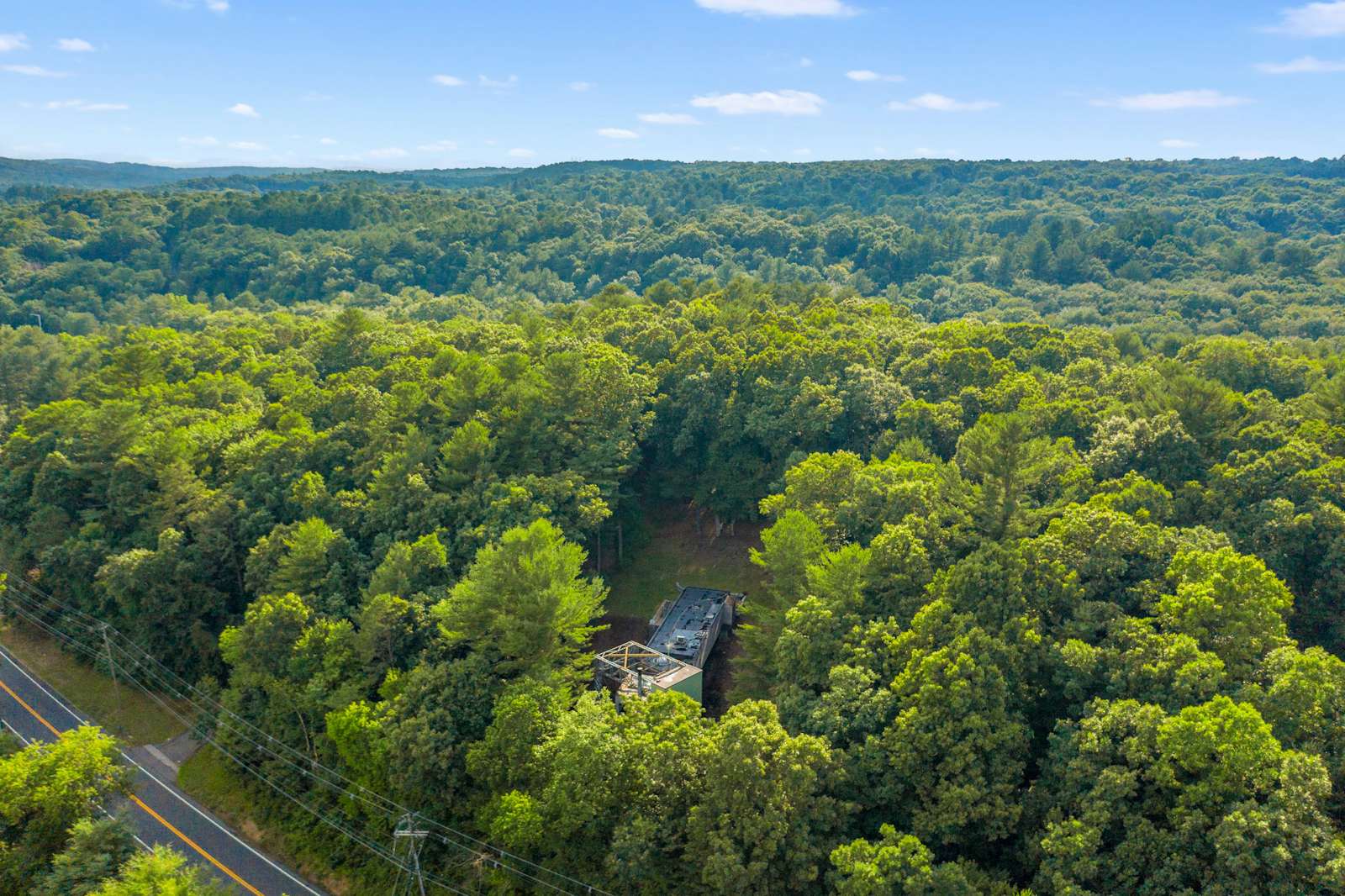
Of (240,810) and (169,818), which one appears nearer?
(169,818)

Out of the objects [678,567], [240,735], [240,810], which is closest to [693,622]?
[678,567]

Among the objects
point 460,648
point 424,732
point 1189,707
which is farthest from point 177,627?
point 1189,707

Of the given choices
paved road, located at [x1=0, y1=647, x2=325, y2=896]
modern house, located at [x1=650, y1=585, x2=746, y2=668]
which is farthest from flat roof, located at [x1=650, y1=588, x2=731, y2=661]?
paved road, located at [x1=0, y1=647, x2=325, y2=896]

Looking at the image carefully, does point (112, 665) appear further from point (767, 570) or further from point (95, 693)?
point (767, 570)

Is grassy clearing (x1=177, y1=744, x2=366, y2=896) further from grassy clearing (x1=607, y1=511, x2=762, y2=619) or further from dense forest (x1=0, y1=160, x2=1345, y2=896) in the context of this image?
grassy clearing (x1=607, y1=511, x2=762, y2=619)

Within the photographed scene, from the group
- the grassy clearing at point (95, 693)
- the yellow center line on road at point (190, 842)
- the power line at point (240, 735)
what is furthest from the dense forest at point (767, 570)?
the grassy clearing at point (95, 693)

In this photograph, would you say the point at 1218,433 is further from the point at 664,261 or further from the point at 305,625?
the point at 664,261

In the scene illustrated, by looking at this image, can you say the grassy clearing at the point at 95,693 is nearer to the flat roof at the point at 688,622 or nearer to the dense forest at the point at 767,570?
the dense forest at the point at 767,570
